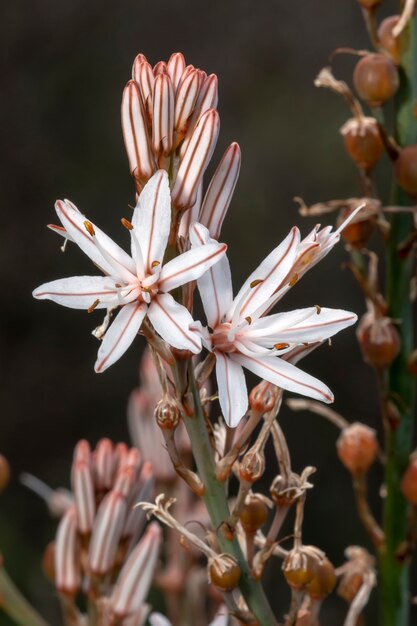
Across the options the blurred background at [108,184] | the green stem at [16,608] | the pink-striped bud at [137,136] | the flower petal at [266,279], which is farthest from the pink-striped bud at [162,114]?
the blurred background at [108,184]

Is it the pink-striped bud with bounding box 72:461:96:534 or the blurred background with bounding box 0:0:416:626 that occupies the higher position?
the blurred background with bounding box 0:0:416:626

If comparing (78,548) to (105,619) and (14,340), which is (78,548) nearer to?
(105,619)

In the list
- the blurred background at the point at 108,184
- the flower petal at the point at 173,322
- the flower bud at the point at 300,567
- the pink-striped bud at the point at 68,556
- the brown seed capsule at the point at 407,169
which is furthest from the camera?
the blurred background at the point at 108,184

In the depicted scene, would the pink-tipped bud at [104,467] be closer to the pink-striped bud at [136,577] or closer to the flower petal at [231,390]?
the pink-striped bud at [136,577]

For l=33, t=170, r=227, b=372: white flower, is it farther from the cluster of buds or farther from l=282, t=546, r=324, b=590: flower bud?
the cluster of buds

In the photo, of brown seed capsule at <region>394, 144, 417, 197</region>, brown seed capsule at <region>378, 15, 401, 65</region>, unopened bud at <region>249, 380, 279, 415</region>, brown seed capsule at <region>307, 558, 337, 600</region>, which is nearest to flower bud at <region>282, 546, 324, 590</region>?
brown seed capsule at <region>307, 558, 337, 600</region>

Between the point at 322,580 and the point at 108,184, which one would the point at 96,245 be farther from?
the point at 108,184
